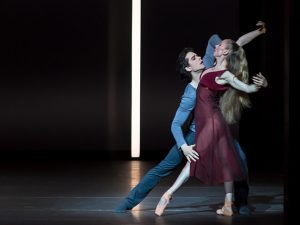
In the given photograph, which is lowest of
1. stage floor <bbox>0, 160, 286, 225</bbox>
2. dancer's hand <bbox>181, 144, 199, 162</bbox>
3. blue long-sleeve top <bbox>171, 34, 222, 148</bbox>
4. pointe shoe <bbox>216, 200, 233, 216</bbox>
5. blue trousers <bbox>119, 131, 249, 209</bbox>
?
stage floor <bbox>0, 160, 286, 225</bbox>

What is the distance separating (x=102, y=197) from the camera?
6586 mm

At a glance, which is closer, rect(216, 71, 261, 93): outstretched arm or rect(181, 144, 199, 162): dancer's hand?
rect(216, 71, 261, 93): outstretched arm

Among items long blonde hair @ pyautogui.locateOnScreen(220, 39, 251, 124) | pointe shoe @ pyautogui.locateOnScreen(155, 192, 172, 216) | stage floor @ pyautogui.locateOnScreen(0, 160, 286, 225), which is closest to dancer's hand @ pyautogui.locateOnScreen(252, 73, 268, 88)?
long blonde hair @ pyautogui.locateOnScreen(220, 39, 251, 124)

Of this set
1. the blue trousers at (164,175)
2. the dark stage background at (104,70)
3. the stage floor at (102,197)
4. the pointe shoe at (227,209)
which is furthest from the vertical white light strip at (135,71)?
the pointe shoe at (227,209)

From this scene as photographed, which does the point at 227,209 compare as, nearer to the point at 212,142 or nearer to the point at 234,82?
the point at 212,142

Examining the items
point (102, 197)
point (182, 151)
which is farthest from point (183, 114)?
point (102, 197)

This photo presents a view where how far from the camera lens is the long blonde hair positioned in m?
5.57

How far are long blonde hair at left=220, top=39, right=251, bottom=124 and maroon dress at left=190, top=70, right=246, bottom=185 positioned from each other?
41 mm

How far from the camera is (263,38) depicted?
34.0 ft

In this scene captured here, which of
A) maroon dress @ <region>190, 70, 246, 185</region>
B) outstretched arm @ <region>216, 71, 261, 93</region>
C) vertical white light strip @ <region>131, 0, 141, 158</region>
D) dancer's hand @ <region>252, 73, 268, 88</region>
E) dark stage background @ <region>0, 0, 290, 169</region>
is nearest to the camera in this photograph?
dancer's hand @ <region>252, 73, 268, 88</region>

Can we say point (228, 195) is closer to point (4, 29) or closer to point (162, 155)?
point (162, 155)

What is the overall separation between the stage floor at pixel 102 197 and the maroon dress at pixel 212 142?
0.29 metres

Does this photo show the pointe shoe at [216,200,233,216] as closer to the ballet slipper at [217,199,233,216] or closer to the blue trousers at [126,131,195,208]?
the ballet slipper at [217,199,233,216]

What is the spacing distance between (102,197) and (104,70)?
3831 millimetres
